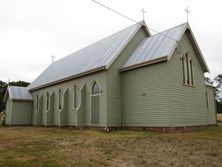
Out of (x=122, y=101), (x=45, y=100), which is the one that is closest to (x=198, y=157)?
(x=122, y=101)

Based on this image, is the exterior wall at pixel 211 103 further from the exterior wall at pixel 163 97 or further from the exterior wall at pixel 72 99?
the exterior wall at pixel 72 99

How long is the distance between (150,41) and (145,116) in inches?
269

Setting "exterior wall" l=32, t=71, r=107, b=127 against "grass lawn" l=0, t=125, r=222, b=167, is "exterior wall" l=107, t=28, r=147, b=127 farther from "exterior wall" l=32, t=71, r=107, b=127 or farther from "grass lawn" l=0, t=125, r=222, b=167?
"grass lawn" l=0, t=125, r=222, b=167

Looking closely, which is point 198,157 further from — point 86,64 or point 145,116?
point 86,64

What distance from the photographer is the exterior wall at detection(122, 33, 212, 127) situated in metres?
17.8

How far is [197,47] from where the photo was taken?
70.0ft

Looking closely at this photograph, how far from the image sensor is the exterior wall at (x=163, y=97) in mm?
17792

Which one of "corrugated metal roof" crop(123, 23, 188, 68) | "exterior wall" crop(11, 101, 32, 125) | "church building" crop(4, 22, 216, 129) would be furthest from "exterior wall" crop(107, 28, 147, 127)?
"exterior wall" crop(11, 101, 32, 125)

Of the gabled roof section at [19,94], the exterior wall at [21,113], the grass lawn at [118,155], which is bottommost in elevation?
the grass lawn at [118,155]

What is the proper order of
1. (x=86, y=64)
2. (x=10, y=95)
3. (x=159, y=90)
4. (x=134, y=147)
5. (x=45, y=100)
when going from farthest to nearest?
(x=10, y=95), (x=45, y=100), (x=86, y=64), (x=159, y=90), (x=134, y=147)

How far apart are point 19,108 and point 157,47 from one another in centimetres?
2264

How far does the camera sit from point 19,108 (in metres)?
34.9

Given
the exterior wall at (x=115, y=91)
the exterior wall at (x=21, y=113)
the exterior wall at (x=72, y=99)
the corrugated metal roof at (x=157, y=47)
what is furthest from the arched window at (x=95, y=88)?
the exterior wall at (x=21, y=113)

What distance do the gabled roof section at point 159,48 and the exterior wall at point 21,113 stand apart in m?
19.4
